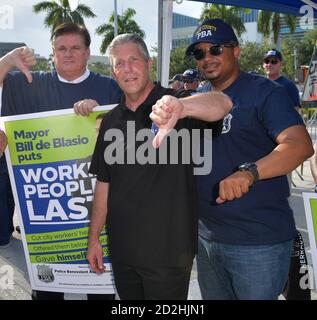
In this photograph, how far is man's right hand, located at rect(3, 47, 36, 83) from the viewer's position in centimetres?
257

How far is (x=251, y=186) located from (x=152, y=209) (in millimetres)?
439

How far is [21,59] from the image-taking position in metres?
2.59

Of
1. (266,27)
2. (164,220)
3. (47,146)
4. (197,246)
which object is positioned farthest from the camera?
(266,27)

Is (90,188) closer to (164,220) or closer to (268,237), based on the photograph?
(164,220)

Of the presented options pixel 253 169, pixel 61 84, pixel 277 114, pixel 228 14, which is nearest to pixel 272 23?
pixel 228 14

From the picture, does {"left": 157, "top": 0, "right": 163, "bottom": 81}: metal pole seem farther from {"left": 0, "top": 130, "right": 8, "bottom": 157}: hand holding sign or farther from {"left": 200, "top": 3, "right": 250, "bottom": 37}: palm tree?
{"left": 200, "top": 3, "right": 250, "bottom": 37}: palm tree

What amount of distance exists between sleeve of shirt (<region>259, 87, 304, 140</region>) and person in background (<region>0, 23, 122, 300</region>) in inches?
46.0

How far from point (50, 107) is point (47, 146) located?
0.26 m

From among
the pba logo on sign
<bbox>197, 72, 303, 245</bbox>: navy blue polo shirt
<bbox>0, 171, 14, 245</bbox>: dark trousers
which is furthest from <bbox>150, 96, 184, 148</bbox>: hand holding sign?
<bbox>0, 171, 14, 245</bbox>: dark trousers

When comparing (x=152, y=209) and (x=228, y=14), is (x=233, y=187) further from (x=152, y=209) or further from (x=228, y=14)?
(x=228, y=14)

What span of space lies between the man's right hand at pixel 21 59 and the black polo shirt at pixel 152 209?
959mm

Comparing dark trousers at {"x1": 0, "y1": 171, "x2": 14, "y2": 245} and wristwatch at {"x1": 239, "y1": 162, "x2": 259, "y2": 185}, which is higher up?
wristwatch at {"x1": 239, "y1": 162, "x2": 259, "y2": 185}

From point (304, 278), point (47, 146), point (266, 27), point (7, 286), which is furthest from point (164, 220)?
point (266, 27)
